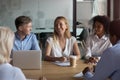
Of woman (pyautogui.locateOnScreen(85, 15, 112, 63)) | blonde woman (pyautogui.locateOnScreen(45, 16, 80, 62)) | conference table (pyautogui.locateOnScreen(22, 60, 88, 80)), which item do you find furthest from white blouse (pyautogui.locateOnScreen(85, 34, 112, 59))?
conference table (pyautogui.locateOnScreen(22, 60, 88, 80))

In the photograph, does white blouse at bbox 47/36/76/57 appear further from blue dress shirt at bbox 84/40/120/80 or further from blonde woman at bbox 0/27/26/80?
blonde woman at bbox 0/27/26/80

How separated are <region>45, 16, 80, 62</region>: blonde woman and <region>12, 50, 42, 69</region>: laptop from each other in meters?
0.75

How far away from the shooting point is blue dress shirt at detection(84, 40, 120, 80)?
1798 millimetres

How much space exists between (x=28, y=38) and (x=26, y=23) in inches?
8.4

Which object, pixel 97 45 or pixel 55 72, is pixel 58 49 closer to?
pixel 97 45

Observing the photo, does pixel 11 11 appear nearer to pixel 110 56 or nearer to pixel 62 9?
pixel 62 9

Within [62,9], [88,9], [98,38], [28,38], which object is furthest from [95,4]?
[28,38]

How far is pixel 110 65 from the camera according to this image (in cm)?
182

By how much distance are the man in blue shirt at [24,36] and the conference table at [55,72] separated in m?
0.65

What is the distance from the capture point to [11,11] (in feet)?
17.6

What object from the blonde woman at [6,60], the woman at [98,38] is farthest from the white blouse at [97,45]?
the blonde woman at [6,60]

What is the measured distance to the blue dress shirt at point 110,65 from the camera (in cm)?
180

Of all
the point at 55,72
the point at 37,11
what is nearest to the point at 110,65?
the point at 55,72

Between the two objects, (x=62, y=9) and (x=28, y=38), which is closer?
(x=28, y=38)
